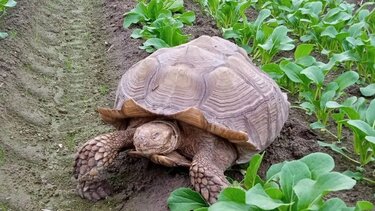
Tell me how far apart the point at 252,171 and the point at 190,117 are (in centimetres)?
64

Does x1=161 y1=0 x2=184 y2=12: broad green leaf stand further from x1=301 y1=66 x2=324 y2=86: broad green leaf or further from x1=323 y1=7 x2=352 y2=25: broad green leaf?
x1=301 y1=66 x2=324 y2=86: broad green leaf

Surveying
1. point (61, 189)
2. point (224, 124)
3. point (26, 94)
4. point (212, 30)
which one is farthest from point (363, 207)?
point (212, 30)

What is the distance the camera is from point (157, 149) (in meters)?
4.05

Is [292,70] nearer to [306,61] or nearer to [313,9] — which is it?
[306,61]

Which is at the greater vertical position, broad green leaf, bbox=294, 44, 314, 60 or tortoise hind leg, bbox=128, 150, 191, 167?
tortoise hind leg, bbox=128, 150, 191, 167

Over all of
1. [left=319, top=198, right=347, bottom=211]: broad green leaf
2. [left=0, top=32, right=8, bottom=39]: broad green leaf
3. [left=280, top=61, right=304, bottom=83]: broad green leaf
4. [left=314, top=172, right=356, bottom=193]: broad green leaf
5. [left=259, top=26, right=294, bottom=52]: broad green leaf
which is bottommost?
[left=0, top=32, right=8, bottom=39]: broad green leaf

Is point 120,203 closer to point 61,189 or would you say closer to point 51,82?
point 61,189

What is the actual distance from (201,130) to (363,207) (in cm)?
135

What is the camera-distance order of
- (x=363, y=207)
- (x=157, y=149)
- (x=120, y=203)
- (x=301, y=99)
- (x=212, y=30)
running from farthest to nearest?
(x=212, y=30) → (x=301, y=99) → (x=120, y=203) → (x=157, y=149) → (x=363, y=207)

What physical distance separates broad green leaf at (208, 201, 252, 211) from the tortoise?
2.02 ft

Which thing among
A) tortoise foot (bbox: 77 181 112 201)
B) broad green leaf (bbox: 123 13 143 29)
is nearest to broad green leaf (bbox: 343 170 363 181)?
tortoise foot (bbox: 77 181 112 201)

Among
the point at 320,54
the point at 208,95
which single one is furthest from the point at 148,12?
the point at 208,95

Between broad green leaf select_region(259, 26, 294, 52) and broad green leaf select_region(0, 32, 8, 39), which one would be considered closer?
broad green leaf select_region(259, 26, 294, 52)

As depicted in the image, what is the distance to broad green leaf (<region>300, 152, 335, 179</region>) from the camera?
336 cm
